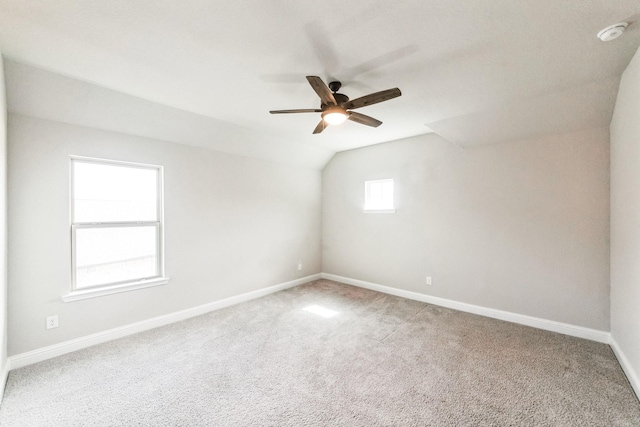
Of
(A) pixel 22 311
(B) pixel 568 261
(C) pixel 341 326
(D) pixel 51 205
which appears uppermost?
(D) pixel 51 205

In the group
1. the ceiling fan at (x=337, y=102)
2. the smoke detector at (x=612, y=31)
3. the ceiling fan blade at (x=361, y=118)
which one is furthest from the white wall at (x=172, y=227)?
the smoke detector at (x=612, y=31)

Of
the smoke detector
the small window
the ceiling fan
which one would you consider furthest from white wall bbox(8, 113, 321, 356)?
the smoke detector

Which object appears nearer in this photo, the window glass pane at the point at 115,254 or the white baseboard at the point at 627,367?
the white baseboard at the point at 627,367

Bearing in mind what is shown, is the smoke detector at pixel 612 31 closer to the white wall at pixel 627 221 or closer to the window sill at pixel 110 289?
the white wall at pixel 627 221

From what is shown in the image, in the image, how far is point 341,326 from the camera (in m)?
3.11

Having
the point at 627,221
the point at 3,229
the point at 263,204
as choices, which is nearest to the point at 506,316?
the point at 627,221

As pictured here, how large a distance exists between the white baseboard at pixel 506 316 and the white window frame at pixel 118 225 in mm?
3217

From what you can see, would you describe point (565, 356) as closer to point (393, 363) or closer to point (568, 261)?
point (568, 261)

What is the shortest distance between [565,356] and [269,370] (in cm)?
277

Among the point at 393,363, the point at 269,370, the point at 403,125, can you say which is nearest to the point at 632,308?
the point at 393,363

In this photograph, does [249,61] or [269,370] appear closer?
[249,61]

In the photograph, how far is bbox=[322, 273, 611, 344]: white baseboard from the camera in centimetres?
272

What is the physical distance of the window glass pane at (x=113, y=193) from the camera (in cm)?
270

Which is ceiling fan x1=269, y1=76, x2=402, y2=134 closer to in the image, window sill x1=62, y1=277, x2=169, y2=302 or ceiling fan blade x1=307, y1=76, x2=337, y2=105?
ceiling fan blade x1=307, y1=76, x2=337, y2=105
